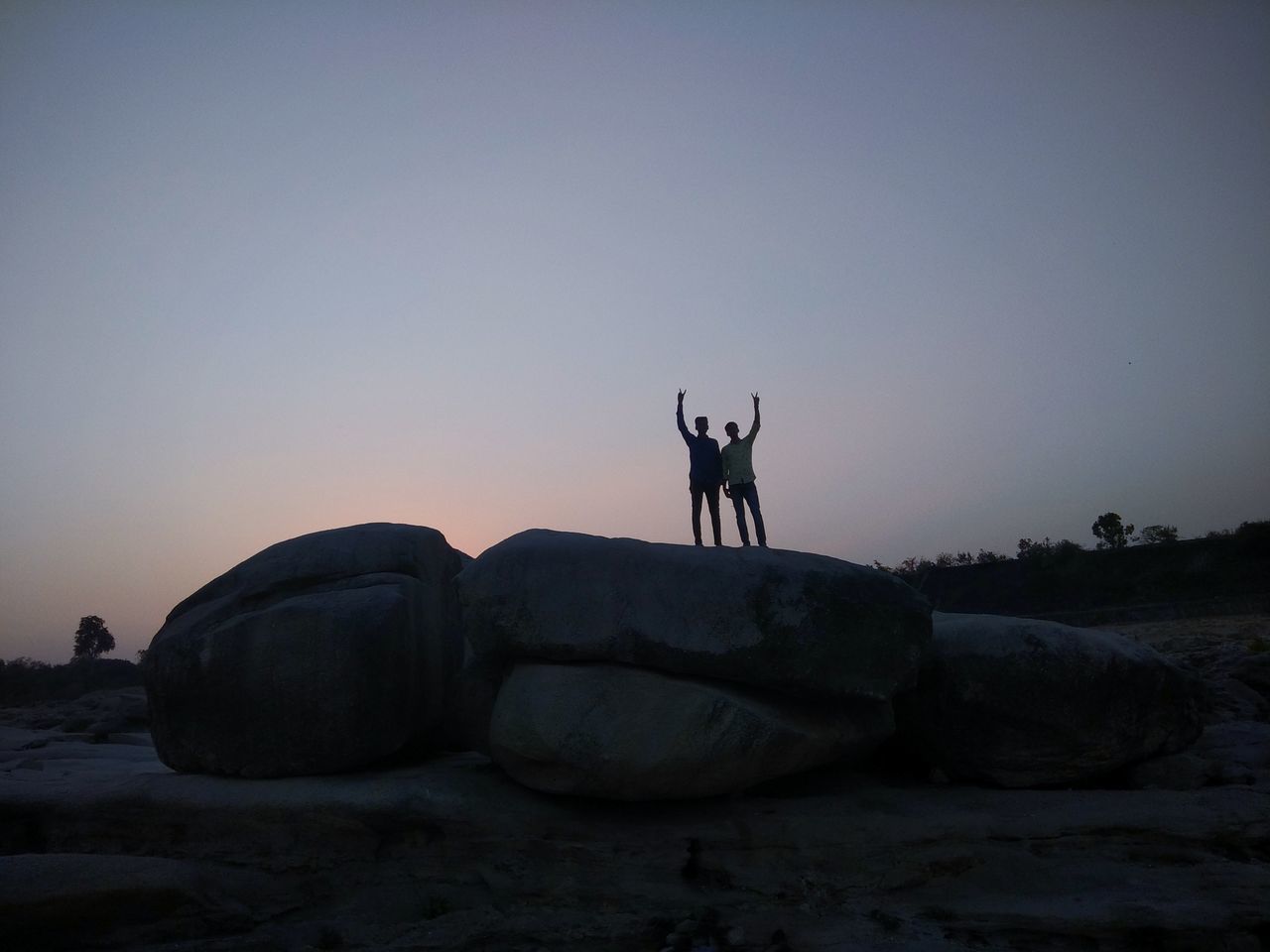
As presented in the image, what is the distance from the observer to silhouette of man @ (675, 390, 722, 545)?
9695 millimetres

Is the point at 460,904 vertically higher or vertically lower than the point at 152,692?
lower

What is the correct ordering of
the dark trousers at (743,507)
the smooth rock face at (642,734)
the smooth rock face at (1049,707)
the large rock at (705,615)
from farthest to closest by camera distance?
the dark trousers at (743,507) → the smooth rock face at (1049,707) → the large rock at (705,615) → the smooth rock face at (642,734)

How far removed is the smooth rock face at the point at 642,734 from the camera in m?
6.77

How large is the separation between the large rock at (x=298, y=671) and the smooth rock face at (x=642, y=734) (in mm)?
1080

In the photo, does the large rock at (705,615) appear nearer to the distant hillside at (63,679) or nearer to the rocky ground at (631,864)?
the rocky ground at (631,864)

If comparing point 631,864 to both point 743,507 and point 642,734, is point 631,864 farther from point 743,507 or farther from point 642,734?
point 743,507

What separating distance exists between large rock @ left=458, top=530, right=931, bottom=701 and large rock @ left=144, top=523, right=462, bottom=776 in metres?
0.80

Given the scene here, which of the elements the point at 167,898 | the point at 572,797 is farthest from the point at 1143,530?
the point at 167,898

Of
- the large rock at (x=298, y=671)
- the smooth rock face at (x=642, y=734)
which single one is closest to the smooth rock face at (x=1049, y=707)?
the smooth rock face at (x=642, y=734)

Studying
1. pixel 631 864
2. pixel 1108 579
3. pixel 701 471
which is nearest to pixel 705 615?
pixel 631 864

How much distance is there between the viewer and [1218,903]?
19.5ft

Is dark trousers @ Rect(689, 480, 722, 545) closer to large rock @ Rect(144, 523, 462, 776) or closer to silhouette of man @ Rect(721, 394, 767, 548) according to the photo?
silhouette of man @ Rect(721, 394, 767, 548)

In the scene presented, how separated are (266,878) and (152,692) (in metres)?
2.08

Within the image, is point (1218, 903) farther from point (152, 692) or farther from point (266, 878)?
point (152, 692)
